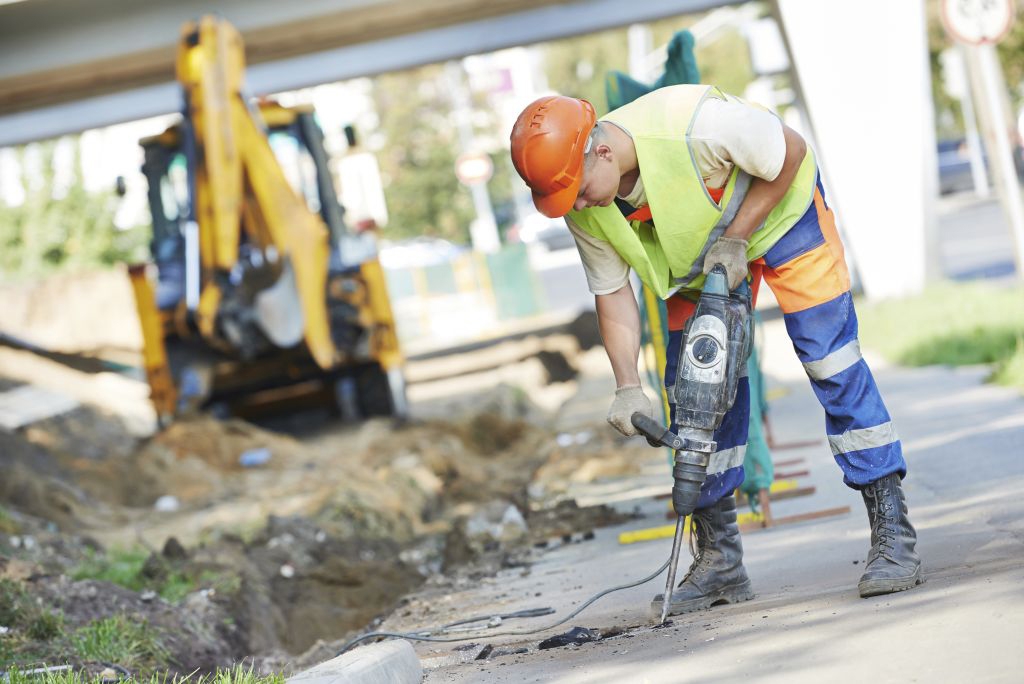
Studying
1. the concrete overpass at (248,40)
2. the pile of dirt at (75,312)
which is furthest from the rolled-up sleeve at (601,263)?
the pile of dirt at (75,312)

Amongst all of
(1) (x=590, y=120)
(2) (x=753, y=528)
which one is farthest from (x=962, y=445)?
(1) (x=590, y=120)

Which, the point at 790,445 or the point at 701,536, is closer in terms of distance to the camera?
the point at 701,536

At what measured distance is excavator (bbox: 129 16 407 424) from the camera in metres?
12.4

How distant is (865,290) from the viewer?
54.4ft

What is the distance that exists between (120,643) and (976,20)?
8148 millimetres

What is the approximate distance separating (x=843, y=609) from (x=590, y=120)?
5.77 feet

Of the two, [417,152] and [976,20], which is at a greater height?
[417,152]

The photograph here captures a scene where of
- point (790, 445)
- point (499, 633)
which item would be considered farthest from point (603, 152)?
point (790, 445)

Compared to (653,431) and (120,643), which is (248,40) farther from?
(653,431)

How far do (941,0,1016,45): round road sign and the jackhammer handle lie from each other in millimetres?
7023

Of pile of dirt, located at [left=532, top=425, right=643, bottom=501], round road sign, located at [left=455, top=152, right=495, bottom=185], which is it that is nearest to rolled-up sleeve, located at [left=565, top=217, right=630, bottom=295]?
pile of dirt, located at [left=532, top=425, right=643, bottom=501]

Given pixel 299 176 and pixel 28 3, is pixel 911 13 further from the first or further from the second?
pixel 28 3

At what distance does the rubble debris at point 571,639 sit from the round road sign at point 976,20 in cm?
740

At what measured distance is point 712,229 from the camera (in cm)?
480
